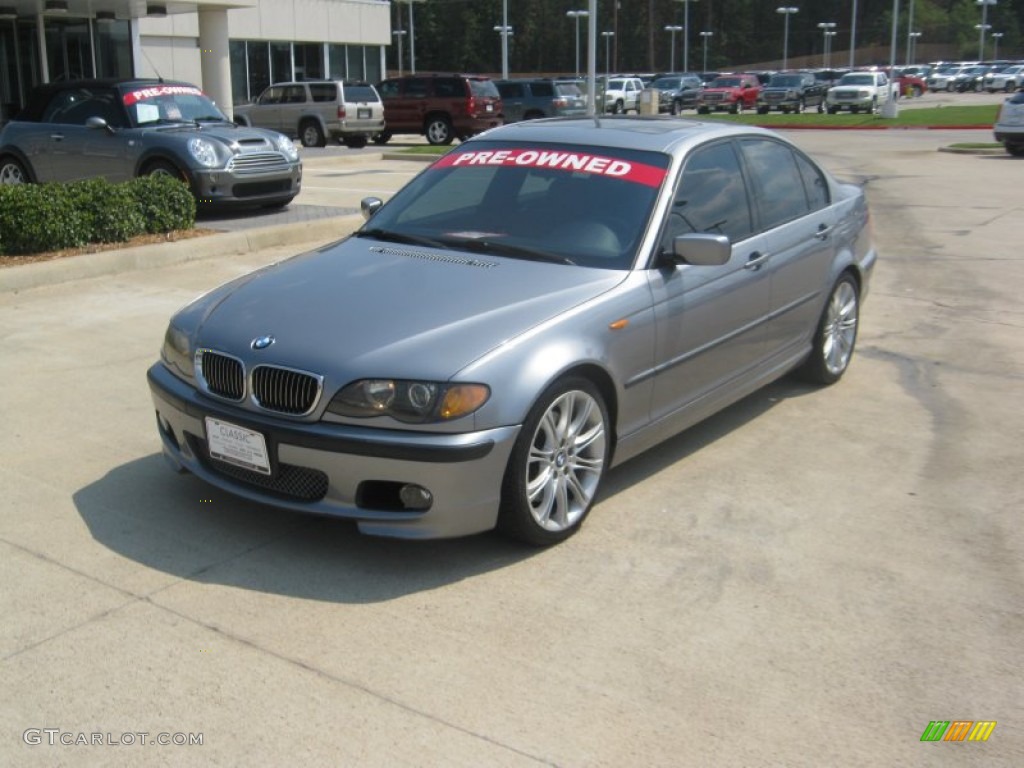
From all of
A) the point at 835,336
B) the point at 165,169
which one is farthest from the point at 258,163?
the point at 835,336

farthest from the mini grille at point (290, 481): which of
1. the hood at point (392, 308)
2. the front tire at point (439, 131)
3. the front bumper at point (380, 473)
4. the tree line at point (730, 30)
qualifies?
the tree line at point (730, 30)

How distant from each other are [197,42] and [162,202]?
28088 millimetres

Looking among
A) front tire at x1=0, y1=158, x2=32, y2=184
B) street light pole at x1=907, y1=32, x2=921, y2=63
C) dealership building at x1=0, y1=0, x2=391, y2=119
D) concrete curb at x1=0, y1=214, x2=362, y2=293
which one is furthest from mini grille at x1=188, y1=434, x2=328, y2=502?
street light pole at x1=907, y1=32, x2=921, y2=63

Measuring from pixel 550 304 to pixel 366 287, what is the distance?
0.81 m

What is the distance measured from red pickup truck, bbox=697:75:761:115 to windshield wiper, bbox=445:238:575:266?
49609 mm

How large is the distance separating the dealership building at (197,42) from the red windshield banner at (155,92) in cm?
860

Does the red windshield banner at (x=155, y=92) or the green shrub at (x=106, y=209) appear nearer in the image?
the green shrub at (x=106, y=209)

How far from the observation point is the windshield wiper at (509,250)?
5.10 metres

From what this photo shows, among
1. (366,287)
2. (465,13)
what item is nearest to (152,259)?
(366,287)

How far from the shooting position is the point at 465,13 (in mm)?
111625

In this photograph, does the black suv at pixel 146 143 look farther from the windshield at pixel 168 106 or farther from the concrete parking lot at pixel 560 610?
the concrete parking lot at pixel 560 610

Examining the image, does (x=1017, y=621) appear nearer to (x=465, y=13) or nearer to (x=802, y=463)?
(x=802, y=463)

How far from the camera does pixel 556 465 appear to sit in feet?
14.9

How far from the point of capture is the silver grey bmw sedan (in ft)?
13.7
